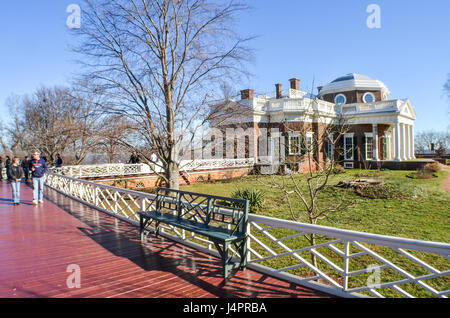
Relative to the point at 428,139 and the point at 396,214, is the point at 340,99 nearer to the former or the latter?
the point at 396,214

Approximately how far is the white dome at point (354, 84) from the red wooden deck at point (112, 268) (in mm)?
31329

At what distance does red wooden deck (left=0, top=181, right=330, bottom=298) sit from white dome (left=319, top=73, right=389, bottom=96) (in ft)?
103

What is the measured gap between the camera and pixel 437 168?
2036cm

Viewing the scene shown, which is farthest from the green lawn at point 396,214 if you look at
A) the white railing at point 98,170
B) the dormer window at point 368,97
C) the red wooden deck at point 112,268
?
the dormer window at point 368,97

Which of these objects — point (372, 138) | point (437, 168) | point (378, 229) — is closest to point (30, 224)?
point (378, 229)

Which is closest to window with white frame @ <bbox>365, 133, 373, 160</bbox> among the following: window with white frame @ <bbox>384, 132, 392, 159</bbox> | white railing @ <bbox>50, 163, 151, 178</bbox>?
window with white frame @ <bbox>384, 132, 392, 159</bbox>

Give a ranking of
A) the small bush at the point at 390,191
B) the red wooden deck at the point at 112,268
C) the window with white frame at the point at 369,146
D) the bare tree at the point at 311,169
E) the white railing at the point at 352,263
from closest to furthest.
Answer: the white railing at the point at 352,263
the red wooden deck at the point at 112,268
the bare tree at the point at 311,169
the small bush at the point at 390,191
the window with white frame at the point at 369,146

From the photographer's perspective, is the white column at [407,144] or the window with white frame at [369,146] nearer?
the window with white frame at [369,146]

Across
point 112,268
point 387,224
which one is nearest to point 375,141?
point 387,224

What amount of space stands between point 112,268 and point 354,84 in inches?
1311

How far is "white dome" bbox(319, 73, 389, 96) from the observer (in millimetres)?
31688

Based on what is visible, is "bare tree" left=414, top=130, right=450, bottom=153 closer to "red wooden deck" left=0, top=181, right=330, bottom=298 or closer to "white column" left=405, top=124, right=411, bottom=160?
"white column" left=405, top=124, right=411, bottom=160

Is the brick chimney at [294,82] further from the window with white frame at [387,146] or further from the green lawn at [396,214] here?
the green lawn at [396,214]

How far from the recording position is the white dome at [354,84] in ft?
104
